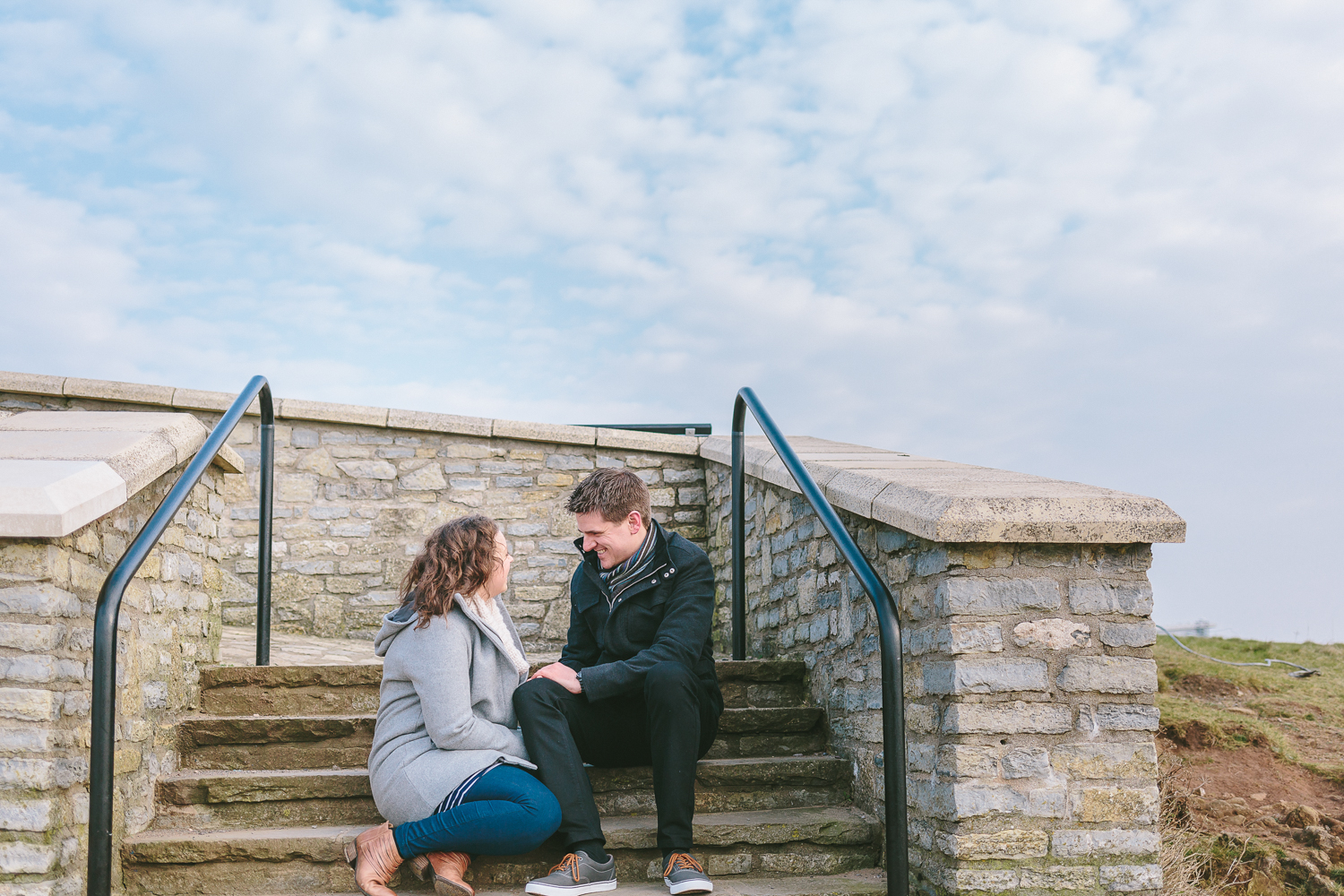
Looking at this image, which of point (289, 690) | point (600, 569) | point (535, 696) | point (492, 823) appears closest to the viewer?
point (492, 823)

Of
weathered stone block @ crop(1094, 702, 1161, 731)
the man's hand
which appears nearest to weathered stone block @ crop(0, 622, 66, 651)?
the man's hand

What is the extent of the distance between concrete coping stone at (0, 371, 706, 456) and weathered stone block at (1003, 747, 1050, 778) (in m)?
3.97

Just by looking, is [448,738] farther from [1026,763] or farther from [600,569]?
Result: [1026,763]

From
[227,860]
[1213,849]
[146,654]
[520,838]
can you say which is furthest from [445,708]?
[1213,849]

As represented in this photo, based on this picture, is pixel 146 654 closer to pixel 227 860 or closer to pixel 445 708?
pixel 227 860

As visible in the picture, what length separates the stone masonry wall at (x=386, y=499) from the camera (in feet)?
20.4

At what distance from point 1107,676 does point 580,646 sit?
153 cm

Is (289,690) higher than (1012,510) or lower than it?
lower

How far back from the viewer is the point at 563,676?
2.76 meters

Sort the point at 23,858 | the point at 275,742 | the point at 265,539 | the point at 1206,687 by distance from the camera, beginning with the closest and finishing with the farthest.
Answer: the point at 23,858, the point at 275,742, the point at 265,539, the point at 1206,687

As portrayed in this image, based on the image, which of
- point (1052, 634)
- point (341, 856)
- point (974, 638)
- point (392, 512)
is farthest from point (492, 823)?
point (392, 512)

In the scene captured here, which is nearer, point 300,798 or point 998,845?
point 998,845

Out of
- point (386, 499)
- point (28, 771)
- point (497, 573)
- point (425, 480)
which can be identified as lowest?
point (28, 771)

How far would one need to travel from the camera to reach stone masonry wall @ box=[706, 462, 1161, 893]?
2508 millimetres
